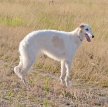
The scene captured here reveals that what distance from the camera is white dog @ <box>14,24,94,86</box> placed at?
344 inches

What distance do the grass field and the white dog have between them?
280 mm

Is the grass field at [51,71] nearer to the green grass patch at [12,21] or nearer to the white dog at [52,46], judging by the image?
the green grass patch at [12,21]

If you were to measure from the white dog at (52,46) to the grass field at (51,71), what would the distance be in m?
0.28

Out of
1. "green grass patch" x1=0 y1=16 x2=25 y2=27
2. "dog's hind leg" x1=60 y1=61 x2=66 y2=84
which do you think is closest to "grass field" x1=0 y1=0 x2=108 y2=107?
"green grass patch" x1=0 y1=16 x2=25 y2=27

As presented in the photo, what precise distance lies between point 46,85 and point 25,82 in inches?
17.3

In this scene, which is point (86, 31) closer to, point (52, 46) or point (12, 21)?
point (52, 46)

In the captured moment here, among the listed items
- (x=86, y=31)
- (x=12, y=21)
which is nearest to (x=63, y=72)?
(x=86, y=31)

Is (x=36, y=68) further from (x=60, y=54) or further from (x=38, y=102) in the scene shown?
(x=38, y=102)

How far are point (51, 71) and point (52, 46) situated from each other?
1.31 m

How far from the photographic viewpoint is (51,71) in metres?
10.2

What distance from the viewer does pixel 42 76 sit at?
379 inches

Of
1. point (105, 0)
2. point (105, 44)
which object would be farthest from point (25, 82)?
point (105, 0)

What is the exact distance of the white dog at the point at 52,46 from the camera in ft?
28.7

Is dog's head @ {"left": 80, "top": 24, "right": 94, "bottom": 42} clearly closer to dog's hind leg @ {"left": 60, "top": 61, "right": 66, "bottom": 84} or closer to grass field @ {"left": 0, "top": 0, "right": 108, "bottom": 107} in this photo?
dog's hind leg @ {"left": 60, "top": 61, "right": 66, "bottom": 84}
